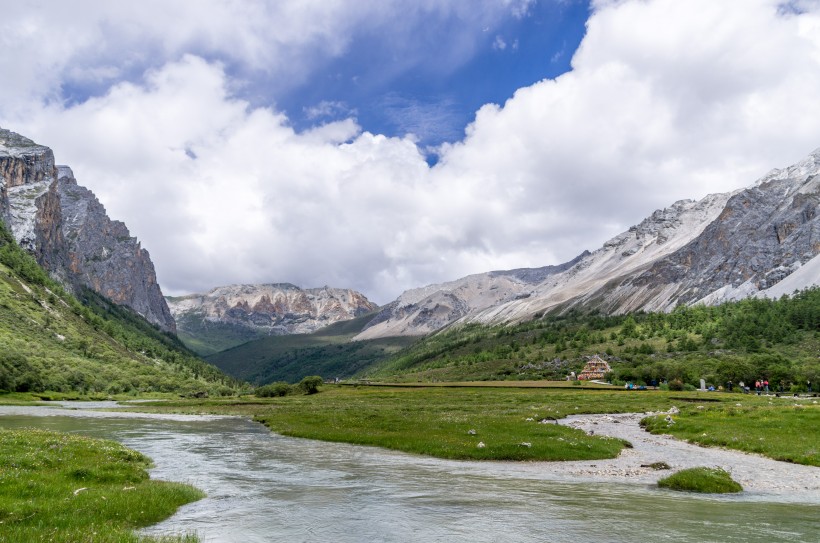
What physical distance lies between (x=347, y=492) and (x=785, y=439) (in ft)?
120

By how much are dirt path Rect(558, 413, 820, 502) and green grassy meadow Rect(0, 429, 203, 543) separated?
23.3 metres

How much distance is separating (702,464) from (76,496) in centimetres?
3494

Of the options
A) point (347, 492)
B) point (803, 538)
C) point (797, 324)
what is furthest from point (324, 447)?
point (797, 324)

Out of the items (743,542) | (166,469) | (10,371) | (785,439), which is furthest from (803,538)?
(10,371)

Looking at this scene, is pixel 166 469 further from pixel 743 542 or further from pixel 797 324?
pixel 797 324

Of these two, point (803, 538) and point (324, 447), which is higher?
point (803, 538)

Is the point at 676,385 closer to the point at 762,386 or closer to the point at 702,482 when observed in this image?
the point at 762,386

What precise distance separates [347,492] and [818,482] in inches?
993

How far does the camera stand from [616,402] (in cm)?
9338

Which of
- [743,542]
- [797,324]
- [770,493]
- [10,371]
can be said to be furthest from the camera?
[797,324]

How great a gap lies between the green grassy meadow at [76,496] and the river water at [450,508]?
3.96 ft

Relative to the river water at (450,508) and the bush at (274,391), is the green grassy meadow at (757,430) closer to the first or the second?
the river water at (450,508)

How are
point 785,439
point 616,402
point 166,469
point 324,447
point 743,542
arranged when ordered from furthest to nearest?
point 616,402, point 324,447, point 785,439, point 166,469, point 743,542

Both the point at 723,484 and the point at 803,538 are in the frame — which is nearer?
the point at 803,538
